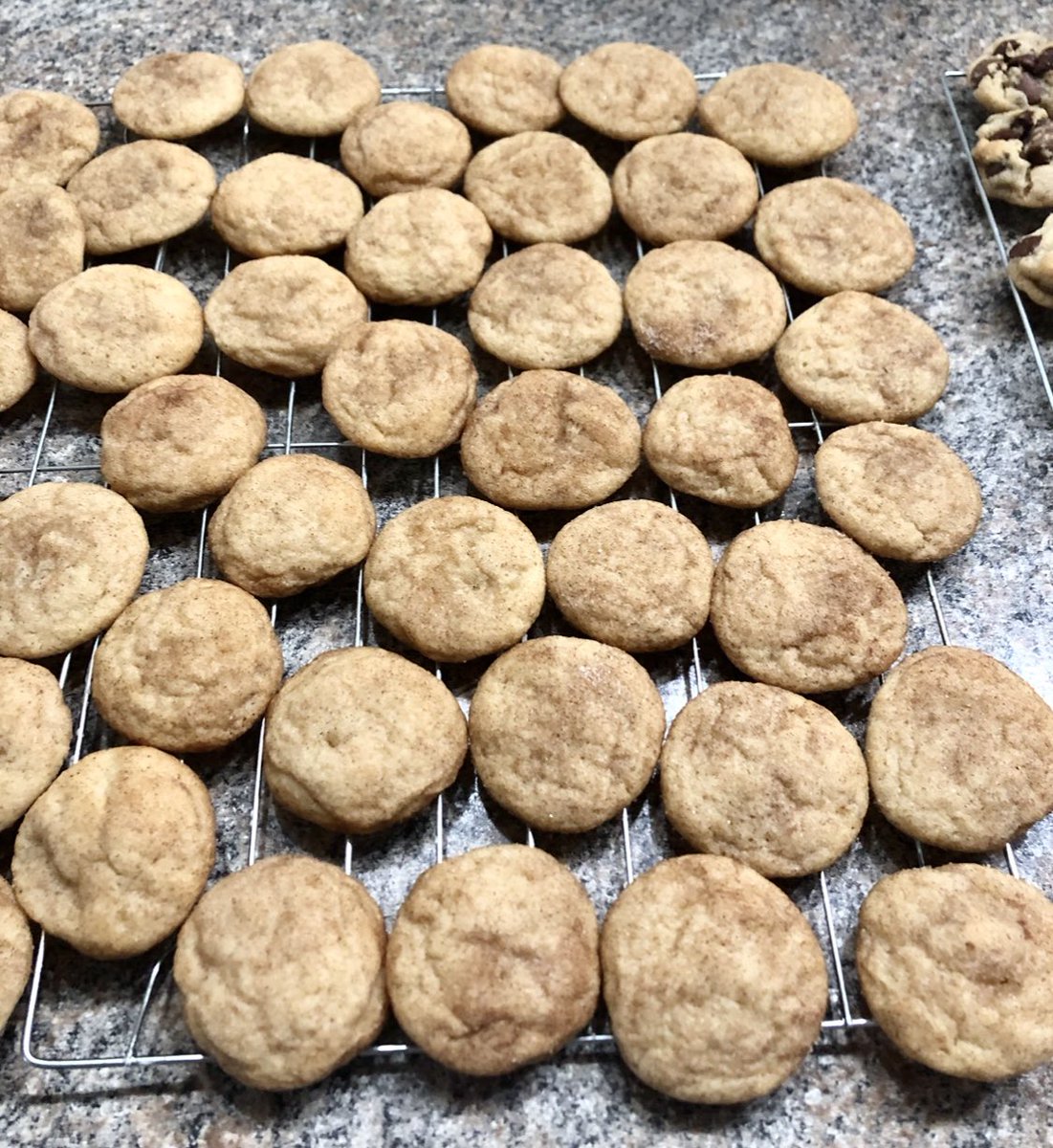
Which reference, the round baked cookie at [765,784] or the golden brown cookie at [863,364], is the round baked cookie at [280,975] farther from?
the golden brown cookie at [863,364]

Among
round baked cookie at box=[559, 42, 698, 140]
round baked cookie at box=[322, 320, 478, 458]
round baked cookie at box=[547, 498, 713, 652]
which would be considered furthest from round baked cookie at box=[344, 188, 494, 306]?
round baked cookie at box=[547, 498, 713, 652]

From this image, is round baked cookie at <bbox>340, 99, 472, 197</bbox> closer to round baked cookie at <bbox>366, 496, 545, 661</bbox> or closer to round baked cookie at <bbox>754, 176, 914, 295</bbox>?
round baked cookie at <bbox>754, 176, 914, 295</bbox>

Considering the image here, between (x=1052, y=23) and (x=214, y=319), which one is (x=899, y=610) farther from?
(x=1052, y=23)

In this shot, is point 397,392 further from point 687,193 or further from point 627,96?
point 627,96

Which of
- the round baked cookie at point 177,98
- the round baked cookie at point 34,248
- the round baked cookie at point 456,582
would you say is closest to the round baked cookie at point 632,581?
the round baked cookie at point 456,582

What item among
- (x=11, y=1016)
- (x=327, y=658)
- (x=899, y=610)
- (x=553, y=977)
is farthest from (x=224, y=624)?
(x=899, y=610)

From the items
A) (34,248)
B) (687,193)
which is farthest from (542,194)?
(34,248)

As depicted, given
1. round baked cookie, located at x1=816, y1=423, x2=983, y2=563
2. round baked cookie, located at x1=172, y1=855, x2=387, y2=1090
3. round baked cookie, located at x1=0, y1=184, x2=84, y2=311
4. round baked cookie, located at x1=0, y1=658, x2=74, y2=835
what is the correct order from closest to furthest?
round baked cookie, located at x1=172, y1=855, x2=387, y2=1090, round baked cookie, located at x1=0, y1=658, x2=74, y2=835, round baked cookie, located at x1=816, y1=423, x2=983, y2=563, round baked cookie, located at x1=0, y1=184, x2=84, y2=311
